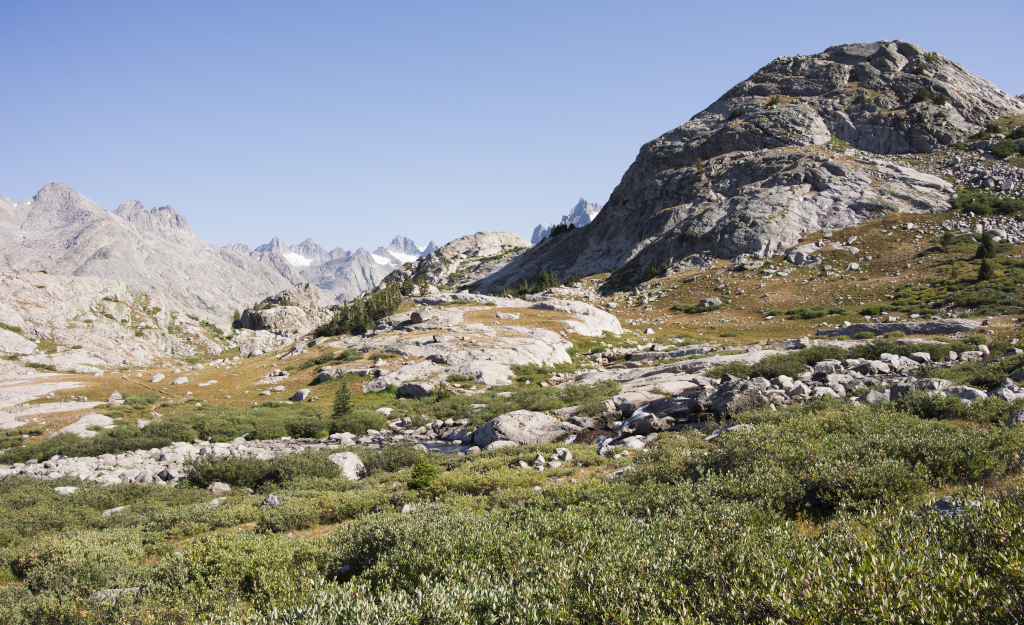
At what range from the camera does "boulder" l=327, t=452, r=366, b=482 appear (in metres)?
17.5

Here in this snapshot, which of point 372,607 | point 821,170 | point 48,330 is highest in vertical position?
point 821,170

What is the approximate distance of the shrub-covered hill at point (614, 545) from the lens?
14.3 ft

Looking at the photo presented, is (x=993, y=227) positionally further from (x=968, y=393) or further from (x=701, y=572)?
(x=701, y=572)

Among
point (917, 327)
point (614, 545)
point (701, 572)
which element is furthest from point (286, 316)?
point (701, 572)

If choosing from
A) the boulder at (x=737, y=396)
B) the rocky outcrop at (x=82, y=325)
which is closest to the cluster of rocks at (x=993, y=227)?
the boulder at (x=737, y=396)

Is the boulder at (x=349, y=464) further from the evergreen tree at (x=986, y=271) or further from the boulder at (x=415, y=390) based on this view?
the evergreen tree at (x=986, y=271)

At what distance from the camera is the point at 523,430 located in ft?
70.6

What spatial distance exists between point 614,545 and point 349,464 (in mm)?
14783

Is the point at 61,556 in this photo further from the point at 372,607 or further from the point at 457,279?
the point at 457,279

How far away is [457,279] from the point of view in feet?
490

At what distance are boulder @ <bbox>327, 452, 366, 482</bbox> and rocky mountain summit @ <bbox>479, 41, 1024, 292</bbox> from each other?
69.0 meters

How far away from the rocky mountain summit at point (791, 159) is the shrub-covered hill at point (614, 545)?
2692 inches

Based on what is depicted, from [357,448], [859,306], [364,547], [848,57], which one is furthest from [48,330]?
[848,57]

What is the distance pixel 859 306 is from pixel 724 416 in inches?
1606
